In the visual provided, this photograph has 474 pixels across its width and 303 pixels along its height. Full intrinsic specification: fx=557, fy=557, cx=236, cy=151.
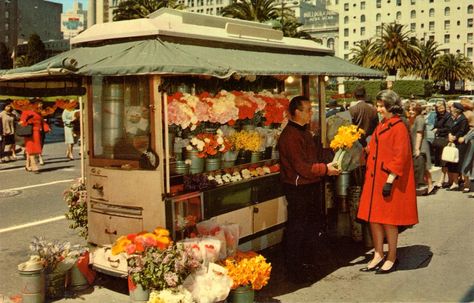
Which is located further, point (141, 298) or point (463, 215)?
point (463, 215)

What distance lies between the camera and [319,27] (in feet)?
473

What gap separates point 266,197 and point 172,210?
184 cm

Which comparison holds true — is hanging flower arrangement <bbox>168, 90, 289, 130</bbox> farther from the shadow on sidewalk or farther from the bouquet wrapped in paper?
the shadow on sidewalk

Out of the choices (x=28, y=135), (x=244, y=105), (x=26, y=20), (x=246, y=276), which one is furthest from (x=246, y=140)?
(x=26, y=20)

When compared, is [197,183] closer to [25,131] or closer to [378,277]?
[378,277]

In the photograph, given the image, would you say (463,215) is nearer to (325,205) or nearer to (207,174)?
(325,205)

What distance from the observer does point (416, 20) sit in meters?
126

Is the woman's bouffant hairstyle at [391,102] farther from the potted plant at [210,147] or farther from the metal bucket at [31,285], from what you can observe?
the metal bucket at [31,285]

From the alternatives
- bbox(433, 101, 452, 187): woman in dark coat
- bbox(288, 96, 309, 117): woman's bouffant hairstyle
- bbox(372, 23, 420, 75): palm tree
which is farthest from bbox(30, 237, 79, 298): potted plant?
bbox(372, 23, 420, 75): palm tree

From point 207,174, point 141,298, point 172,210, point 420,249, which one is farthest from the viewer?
point 420,249

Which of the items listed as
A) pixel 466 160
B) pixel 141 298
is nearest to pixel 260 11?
pixel 466 160

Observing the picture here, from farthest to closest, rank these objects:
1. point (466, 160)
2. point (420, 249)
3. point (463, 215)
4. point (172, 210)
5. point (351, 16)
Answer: point (351, 16), point (466, 160), point (463, 215), point (420, 249), point (172, 210)

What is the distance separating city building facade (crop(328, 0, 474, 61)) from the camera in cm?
11975

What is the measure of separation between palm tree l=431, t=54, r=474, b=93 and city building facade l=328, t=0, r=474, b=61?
1504cm
